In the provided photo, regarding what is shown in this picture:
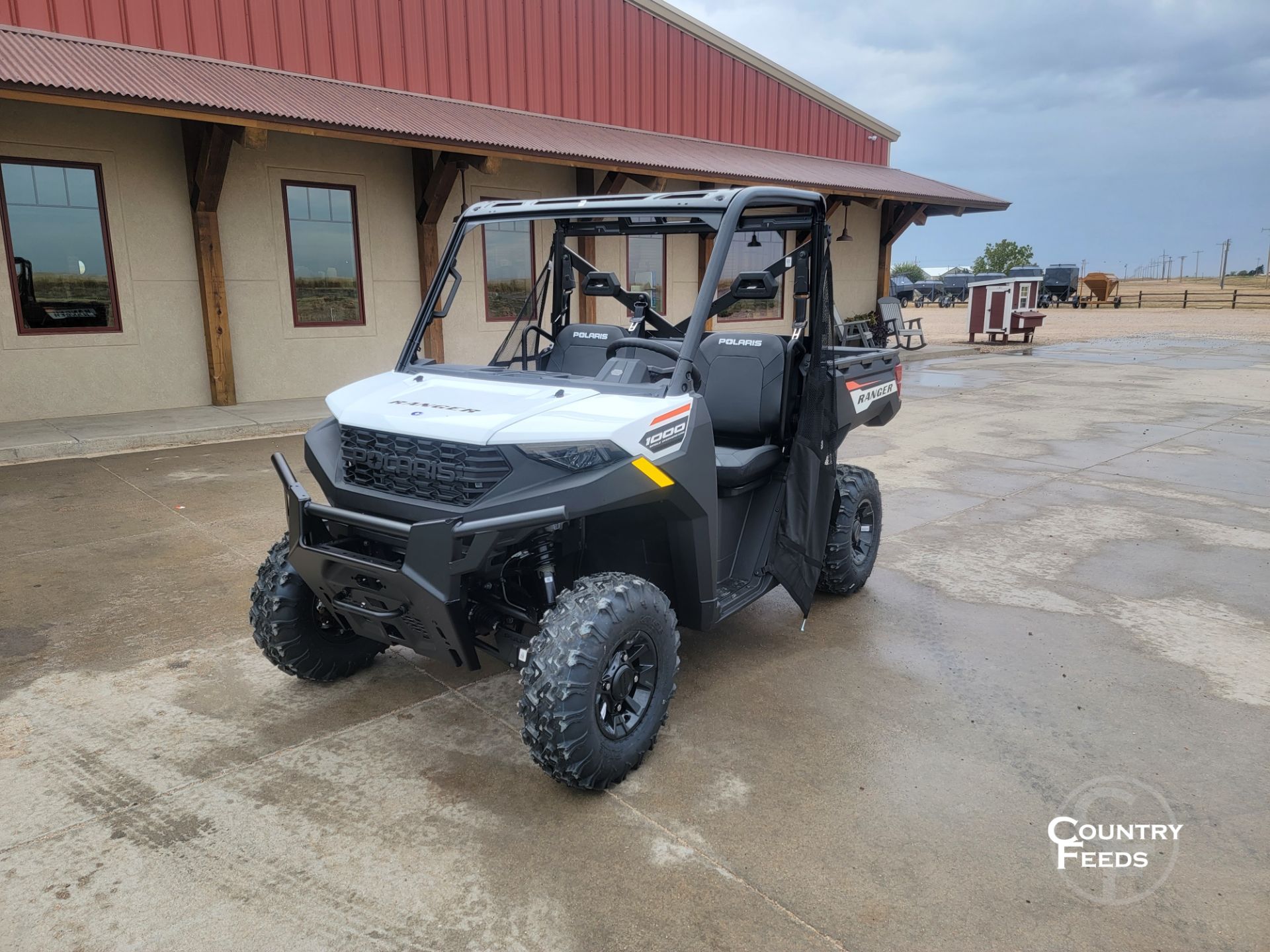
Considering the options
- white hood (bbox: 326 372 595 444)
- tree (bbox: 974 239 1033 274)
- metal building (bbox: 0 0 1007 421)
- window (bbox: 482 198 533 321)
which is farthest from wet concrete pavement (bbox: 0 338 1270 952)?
tree (bbox: 974 239 1033 274)

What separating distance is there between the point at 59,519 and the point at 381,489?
4.47 metres

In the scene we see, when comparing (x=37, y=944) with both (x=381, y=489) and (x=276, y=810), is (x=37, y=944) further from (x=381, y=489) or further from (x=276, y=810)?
(x=381, y=489)

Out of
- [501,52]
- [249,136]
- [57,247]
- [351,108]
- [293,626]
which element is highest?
[501,52]

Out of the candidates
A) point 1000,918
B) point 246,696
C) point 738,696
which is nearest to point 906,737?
point 738,696

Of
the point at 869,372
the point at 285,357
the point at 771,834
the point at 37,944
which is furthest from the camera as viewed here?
the point at 285,357

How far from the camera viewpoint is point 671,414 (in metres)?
3.12

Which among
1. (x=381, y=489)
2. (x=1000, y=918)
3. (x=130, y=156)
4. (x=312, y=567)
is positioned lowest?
(x=1000, y=918)

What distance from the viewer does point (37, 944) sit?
2.33 metres

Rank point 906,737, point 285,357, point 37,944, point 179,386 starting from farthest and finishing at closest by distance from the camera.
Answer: point 285,357, point 179,386, point 906,737, point 37,944

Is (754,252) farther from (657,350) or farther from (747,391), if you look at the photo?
(657,350)

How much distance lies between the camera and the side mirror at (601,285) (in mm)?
4145

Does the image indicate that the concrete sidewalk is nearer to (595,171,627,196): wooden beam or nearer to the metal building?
the metal building

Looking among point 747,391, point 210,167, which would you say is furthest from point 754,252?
point 210,167

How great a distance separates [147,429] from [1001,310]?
19.7 metres
